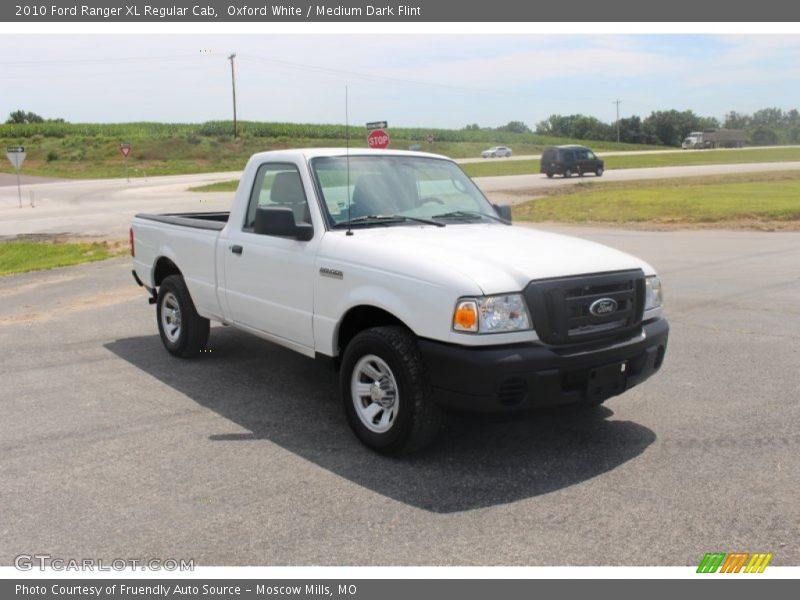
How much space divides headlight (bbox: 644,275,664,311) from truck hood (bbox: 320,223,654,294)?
6 cm

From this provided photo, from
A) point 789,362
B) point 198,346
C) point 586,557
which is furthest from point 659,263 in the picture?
point 586,557

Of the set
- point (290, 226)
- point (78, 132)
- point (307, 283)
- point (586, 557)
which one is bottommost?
point (586, 557)

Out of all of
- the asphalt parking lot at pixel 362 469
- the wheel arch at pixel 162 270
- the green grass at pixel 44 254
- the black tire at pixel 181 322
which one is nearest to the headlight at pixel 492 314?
the asphalt parking lot at pixel 362 469

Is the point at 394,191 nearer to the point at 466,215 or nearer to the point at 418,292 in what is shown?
the point at 466,215

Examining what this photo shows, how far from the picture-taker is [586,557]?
146 inches

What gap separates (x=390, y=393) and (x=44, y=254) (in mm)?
15506

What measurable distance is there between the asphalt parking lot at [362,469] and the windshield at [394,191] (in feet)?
5.09

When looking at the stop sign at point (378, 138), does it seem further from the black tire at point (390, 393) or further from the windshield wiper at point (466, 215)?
the black tire at point (390, 393)

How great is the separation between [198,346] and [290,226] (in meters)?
2.55

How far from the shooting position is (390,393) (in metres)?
4.95

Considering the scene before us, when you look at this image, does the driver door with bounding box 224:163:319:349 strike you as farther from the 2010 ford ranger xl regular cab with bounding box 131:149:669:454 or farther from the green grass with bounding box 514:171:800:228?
the green grass with bounding box 514:171:800:228

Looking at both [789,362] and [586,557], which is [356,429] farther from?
[789,362]

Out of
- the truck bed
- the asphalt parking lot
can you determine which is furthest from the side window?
the asphalt parking lot

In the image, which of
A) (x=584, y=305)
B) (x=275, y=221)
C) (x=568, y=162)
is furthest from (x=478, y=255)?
(x=568, y=162)
